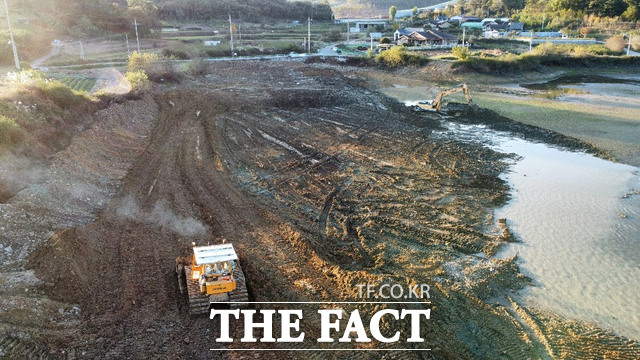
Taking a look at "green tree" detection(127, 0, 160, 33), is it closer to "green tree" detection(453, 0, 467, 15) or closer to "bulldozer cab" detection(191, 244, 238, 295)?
"bulldozer cab" detection(191, 244, 238, 295)

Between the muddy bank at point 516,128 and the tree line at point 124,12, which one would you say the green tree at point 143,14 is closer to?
the tree line at point 124,12

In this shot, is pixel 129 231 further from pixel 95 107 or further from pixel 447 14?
pixel 447 14

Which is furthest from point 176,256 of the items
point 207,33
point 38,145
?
point 207,33

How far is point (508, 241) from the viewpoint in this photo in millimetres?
16438

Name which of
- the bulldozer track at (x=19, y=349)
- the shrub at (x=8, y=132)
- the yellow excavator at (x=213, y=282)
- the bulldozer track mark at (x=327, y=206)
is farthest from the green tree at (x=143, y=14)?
the bulldozer track at (x=19, y=349)

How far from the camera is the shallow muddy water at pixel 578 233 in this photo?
13273 millimetres

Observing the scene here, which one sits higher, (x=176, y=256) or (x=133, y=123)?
(x=133, y=123)

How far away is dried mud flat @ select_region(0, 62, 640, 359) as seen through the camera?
37.1ft

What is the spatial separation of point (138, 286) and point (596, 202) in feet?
60.3

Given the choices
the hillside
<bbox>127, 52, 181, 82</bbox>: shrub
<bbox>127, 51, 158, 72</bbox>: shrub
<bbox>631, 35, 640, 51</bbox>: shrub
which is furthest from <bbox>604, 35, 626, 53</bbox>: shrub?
the hillside

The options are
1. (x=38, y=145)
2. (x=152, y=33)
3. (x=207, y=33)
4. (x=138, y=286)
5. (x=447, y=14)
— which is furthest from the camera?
(x=447, y=14)

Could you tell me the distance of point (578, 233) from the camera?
674 inches

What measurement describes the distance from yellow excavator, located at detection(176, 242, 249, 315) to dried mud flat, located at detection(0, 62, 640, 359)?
490 mm

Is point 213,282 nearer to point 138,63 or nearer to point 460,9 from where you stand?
point 138,63
